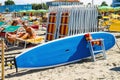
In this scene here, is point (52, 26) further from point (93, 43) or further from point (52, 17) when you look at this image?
point (93, 43)

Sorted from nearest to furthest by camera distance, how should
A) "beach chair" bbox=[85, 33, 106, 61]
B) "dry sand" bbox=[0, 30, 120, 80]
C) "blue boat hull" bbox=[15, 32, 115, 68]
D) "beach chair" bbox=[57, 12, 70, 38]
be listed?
"dry sand" bbox=[0, 30, 120, 80], "blue boat hull" bbox=[15, 32, 115, 68], "beach chair" bbox=[85, 33, 106, 61], "beach chair" bbox=[57, 12, 70, 38]

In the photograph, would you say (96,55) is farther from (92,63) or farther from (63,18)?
(63,18)

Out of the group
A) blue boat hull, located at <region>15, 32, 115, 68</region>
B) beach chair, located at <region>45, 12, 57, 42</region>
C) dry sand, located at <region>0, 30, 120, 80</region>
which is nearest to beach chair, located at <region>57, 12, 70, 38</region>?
beach chair, located at <region>45, 12, 57, 42</region>

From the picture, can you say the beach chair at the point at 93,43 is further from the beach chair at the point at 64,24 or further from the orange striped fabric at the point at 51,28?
the orange striped fabric at the point at 51,28

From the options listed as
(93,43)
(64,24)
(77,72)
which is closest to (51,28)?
(64,24)

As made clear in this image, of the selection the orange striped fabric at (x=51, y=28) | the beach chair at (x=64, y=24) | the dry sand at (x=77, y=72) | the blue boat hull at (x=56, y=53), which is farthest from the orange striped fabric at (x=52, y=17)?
the dry sand at (x=77, y=72)

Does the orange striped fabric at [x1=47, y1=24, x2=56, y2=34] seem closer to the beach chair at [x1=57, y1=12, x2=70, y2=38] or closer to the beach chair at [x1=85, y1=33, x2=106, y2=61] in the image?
the beach chair at [x1=57, y1=12, x2=70, y2=38]

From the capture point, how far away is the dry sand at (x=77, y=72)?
7.64 m

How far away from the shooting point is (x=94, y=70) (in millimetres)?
8250

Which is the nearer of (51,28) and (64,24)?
(64,24)

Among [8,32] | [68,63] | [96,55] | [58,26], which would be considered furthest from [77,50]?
[8,32]

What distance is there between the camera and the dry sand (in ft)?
25.1

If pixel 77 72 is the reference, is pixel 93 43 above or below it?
above

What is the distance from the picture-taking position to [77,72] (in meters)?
8.10
